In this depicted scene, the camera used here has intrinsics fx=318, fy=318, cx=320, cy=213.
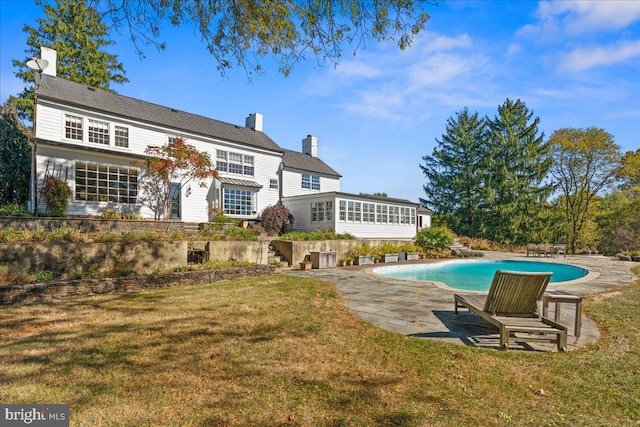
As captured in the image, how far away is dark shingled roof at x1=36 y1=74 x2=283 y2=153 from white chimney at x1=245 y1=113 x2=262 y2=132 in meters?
1.07

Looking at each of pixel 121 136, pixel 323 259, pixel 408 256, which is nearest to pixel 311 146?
pixel 408 256

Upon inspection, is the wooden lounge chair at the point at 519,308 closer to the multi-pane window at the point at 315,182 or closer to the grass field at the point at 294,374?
the grass field at the point at 294,374

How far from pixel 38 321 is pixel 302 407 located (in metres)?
5.39

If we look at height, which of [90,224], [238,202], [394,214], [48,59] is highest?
[48,59]

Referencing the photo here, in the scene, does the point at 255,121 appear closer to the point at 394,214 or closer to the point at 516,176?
the point at 394,214

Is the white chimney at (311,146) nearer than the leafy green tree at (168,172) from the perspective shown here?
No

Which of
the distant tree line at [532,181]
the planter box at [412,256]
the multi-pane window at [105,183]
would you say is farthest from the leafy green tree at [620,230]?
the multi-pane window at [105,183]

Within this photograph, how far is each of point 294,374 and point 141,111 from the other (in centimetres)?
1993

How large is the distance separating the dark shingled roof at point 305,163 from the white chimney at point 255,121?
3.03m

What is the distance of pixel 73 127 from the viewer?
15.3 meters

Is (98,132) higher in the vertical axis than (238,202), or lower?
higher

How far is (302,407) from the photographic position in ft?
9.37

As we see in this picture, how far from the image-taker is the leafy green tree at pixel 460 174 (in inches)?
1312

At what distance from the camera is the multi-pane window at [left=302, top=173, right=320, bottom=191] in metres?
25.4
